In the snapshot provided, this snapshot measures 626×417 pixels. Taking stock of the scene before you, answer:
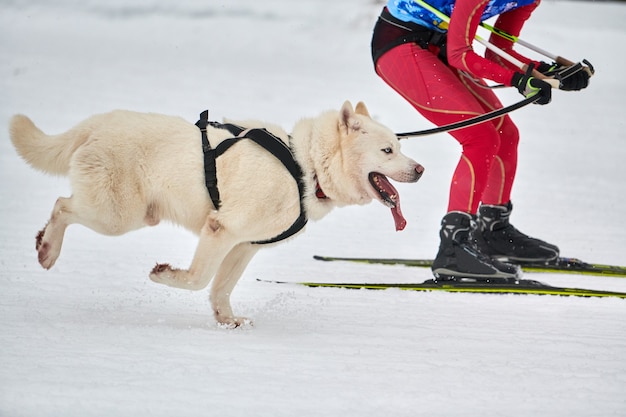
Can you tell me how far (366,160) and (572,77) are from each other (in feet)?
4.77

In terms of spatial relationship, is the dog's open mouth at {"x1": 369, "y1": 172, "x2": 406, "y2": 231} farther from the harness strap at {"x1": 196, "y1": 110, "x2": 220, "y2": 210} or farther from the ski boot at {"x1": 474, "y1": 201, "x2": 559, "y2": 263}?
the ski boot at {"x1": 474, "y1": 201, "x2": 559, "y2": 263}

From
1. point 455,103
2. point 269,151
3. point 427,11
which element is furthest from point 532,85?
point 269,151

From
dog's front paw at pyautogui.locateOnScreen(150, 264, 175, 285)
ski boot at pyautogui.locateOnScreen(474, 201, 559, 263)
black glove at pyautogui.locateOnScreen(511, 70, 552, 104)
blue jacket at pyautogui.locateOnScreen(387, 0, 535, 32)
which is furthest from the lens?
ski boot at pyautogui.locateOnScreen(474, 201, 559, 263)

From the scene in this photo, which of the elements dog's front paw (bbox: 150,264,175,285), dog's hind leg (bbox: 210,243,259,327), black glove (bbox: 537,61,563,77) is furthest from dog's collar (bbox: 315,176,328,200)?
black glove (bbox: 537,61,563,77)

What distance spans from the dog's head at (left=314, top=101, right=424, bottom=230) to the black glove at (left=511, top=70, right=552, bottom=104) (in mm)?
951

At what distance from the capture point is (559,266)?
5.07 m

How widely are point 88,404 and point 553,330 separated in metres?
2.31

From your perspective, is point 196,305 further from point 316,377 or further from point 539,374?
point 539,374

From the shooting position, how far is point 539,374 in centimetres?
304

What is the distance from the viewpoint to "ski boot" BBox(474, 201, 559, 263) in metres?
5.07

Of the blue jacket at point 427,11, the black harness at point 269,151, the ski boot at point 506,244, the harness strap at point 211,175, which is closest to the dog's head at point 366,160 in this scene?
the black harness at point 269,151

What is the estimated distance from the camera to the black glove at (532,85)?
4164 millimetres

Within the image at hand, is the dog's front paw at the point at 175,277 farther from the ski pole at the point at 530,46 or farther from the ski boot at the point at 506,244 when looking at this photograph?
the ski pole at the point at 530,46

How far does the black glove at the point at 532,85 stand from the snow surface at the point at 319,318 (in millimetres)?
1166
